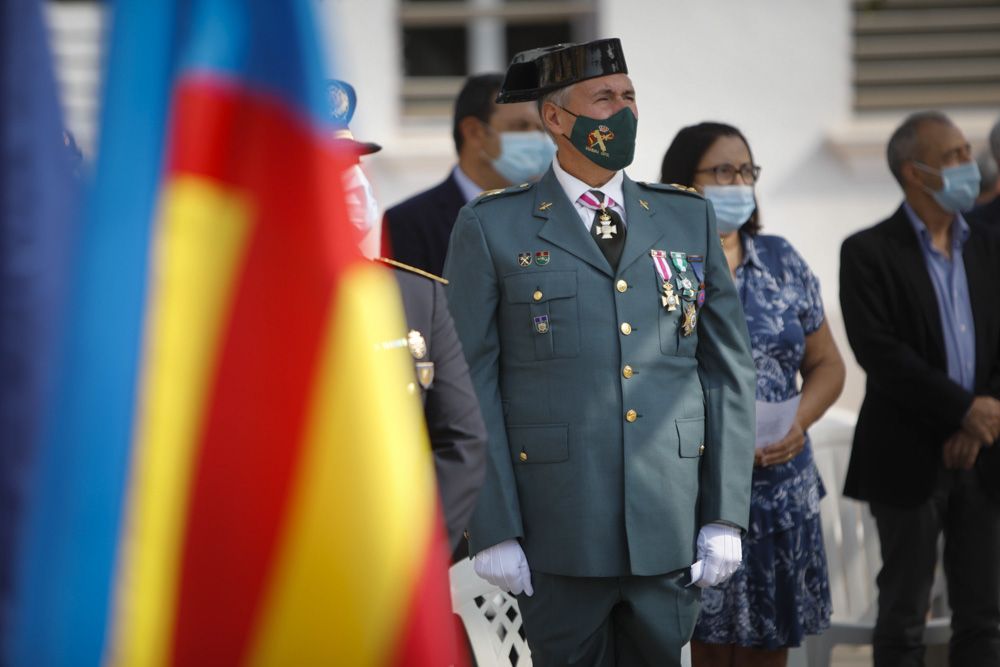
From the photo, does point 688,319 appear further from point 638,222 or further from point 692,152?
point 692,152

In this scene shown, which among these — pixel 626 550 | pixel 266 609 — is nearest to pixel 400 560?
pixel 266 609

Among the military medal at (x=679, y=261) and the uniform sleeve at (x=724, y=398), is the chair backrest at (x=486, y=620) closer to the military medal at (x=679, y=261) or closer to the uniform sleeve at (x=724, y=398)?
the uniform sleeve at (x=724, y=398)

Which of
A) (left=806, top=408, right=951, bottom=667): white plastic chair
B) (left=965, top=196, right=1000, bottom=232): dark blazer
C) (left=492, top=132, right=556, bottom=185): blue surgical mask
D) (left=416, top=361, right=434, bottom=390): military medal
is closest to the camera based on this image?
(left=416, top=361, right=434, bottom=390): military medal

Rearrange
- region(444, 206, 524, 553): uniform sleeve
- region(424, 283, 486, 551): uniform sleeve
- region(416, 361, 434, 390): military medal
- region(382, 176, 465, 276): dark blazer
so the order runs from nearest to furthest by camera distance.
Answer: region(424, 283, 486, 551): uniform sleeve
region(416, 361, 434, 390): military medal
region(444, 206, 524, 553): uniform sleeve
region(382, 176, 465, 276): dark blazer

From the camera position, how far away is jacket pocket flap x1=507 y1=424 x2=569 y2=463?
3.27 m

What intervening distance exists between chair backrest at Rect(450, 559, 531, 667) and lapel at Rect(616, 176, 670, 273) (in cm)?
112

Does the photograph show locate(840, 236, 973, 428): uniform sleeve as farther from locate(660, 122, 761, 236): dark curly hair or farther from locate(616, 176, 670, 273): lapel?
locate(616, 176, 670, 273): lapel

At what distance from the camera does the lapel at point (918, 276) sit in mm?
4754

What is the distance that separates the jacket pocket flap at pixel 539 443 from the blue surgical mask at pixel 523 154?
2.00 metres

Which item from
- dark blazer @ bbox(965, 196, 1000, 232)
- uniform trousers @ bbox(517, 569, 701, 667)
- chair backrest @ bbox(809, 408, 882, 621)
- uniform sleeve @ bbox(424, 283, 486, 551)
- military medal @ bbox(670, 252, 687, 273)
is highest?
dark blazer @ bbox(965, 196, 1000, 232)

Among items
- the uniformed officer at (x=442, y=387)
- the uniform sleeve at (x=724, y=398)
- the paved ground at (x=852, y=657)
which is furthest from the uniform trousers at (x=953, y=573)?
the uniformed officer at (x=442, y=387)

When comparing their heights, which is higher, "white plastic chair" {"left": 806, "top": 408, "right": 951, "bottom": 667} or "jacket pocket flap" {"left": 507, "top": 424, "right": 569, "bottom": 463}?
"jacket pocket flap" {"left": 507, "top": 424, "right": 569, "bottom": 463}

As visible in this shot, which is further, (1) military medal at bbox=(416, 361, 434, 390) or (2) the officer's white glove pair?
(2) the officer's white glove pair

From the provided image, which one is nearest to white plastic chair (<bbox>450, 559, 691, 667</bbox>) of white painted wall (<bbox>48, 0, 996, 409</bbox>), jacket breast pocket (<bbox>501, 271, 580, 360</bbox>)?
jacket breast pocket (<bbox>501, 271, 580, 360</bbox>)
